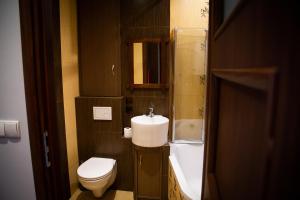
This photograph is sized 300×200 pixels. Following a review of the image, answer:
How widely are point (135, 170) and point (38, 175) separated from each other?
135cm

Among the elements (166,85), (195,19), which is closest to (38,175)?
(166,85)

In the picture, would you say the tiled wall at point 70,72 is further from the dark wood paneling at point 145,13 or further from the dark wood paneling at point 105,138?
the dark wood paneling at point 145,13

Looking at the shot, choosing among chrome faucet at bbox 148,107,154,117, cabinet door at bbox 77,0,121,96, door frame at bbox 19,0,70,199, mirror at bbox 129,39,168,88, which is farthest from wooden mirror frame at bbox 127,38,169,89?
door frame at bbox 19,0,70,199

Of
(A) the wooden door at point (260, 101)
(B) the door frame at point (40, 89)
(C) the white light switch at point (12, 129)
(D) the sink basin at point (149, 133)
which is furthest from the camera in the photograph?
(D) the sink basin at point (149, 133)

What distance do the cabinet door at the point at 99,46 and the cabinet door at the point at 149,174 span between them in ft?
2.78

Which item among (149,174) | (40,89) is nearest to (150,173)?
(149,174)

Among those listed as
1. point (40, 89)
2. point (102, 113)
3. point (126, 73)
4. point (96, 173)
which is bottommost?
point (96, 173)

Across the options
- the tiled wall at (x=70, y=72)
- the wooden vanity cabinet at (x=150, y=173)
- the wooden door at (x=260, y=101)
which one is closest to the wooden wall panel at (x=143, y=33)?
the wooden vanity cabinet at (x=150, y=173)

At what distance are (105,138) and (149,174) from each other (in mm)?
718

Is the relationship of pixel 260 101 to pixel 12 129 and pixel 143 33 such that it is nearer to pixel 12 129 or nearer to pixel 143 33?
pixel 12 129

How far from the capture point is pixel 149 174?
7.11 feet

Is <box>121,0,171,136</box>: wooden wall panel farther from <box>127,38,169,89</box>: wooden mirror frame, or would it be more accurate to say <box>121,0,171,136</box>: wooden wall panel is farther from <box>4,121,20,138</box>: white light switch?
<box>4,121,20,138</box>: white light switch

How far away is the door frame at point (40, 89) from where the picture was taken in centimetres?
87

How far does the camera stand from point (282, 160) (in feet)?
0.79
